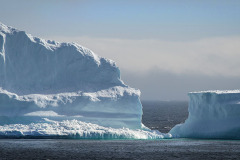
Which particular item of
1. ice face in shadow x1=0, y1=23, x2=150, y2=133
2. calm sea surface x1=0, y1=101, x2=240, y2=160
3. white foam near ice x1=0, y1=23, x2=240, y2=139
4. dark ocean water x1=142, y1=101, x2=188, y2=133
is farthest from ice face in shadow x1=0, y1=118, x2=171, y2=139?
dark ocean water x1=142, y1=101, x2=188, y2=133

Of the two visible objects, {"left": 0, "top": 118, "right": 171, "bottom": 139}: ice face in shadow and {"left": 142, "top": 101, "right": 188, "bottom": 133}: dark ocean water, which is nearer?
{"left": 0, "top": 118, "right": 171, "bottom": 139}: ice face in shadow

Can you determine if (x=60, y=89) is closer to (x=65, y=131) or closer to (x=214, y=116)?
(x=65, y=131)

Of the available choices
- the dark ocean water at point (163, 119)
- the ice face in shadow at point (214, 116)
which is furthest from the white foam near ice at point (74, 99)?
the dark ocean water at point (163, 119)

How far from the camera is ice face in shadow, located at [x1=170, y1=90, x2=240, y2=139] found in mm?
40031

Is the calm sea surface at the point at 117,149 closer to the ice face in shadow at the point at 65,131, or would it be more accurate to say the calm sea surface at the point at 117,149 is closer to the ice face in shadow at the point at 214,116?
the ice face in shadow at the point at 65,131

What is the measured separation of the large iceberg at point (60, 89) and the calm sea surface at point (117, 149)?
2117 millimetres

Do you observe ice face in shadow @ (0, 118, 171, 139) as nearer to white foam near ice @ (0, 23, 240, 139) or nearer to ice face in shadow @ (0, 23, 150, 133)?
white foam near ice @ (0, 23, 240, 139)

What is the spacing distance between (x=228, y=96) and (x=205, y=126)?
2.92 meters

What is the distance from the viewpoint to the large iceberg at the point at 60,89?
133ft

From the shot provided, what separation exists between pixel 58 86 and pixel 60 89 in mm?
329

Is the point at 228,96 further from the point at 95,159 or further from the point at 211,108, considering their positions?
the point at 95,159

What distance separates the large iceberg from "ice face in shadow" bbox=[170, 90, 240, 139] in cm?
289

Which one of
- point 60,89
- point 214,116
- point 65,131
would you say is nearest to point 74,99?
point 60,89

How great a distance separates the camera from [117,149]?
115 feet
